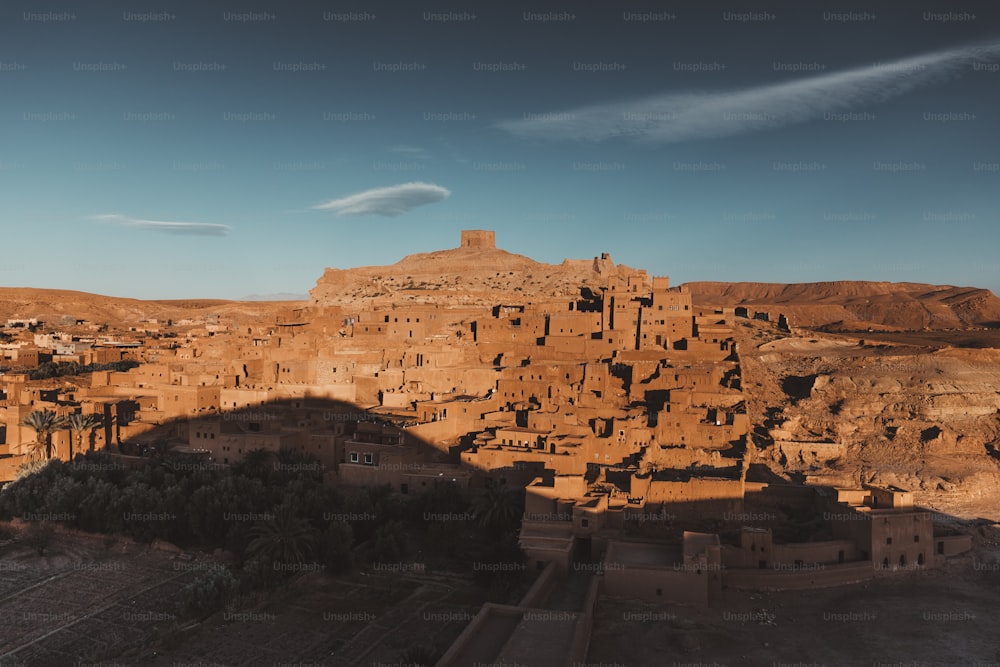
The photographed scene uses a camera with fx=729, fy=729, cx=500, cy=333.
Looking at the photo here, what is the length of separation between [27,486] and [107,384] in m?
10.5

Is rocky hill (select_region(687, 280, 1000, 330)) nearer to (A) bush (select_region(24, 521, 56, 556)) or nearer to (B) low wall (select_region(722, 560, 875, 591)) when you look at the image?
(B) low wall (select_region(722, 560, 875, 591))

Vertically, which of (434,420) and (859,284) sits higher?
(859,284)

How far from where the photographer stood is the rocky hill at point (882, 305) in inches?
2906

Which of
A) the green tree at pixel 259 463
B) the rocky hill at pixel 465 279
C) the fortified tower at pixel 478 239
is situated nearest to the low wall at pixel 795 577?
the green tree at pixel 259 463

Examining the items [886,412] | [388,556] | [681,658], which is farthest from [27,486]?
[886,412]

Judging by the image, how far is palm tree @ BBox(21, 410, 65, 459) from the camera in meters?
28.8

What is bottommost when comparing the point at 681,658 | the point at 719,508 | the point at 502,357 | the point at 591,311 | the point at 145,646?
the point at 145,646

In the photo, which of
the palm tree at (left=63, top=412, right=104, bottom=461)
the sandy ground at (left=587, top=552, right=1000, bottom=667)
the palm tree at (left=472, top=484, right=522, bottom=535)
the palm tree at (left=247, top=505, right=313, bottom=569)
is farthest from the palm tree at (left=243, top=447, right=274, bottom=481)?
the sandy ground at (left=587, top=552, right=1000, bottom=667)

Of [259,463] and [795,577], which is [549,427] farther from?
[259,463]

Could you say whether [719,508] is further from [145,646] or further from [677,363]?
[145,646]

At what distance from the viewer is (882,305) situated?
269ft

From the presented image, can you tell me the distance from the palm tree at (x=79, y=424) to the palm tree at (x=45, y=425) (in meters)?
0.40

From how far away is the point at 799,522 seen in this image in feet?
71.8

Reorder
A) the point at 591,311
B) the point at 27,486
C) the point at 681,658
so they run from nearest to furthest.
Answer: the point at 681,658, the point at 27,486, the point at 591,311
